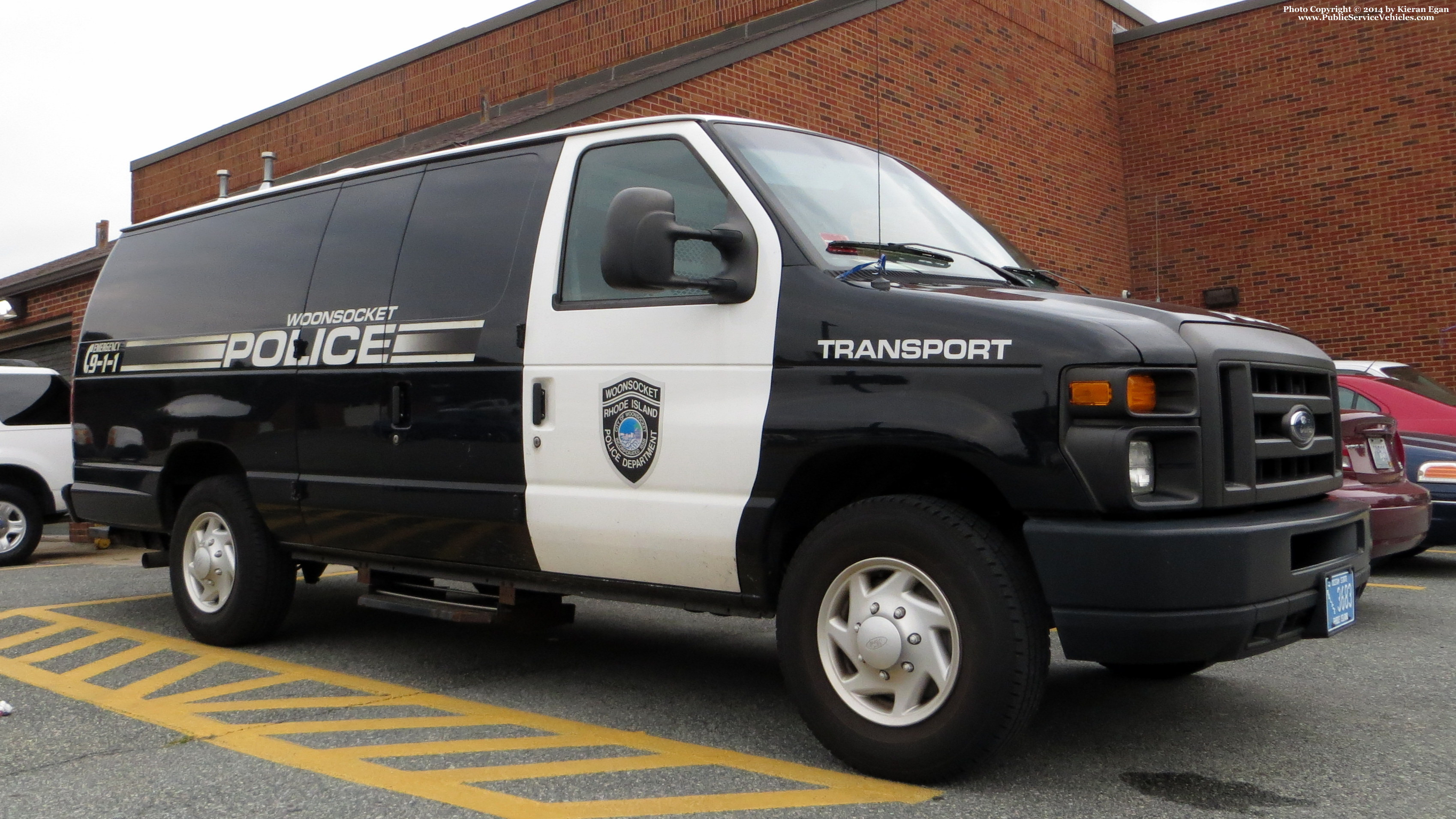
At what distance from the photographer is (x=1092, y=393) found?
3455mm

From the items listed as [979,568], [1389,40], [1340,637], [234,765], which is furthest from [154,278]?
[1389,40]

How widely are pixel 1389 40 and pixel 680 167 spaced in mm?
14179

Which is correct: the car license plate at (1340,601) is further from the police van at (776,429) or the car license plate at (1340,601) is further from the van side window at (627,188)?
the van side window at (627,188)

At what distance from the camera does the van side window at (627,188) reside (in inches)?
175

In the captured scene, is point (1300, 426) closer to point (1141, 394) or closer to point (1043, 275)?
point (1141, 394)

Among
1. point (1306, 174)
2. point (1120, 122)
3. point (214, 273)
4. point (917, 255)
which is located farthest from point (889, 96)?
point (917, 255)

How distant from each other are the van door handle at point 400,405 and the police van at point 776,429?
1cm

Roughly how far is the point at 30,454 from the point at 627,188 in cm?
914

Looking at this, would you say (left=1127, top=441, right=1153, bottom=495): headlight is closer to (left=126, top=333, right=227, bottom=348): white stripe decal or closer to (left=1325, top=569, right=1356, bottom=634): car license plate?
(left=1325, top=569, right=1356, bottom=634): car license plate

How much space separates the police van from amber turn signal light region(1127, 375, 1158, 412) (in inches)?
0.5

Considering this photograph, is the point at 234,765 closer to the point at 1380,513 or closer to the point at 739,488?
the point at 739,488

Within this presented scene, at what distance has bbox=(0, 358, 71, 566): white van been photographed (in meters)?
11.2

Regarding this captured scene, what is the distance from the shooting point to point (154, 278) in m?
6.71

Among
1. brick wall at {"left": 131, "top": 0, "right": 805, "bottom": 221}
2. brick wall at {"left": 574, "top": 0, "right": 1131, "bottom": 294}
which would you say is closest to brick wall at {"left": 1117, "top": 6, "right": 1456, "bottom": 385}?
brick wall at {"left": 574, "top": 0, "right": 1131, "bottom": 294}
